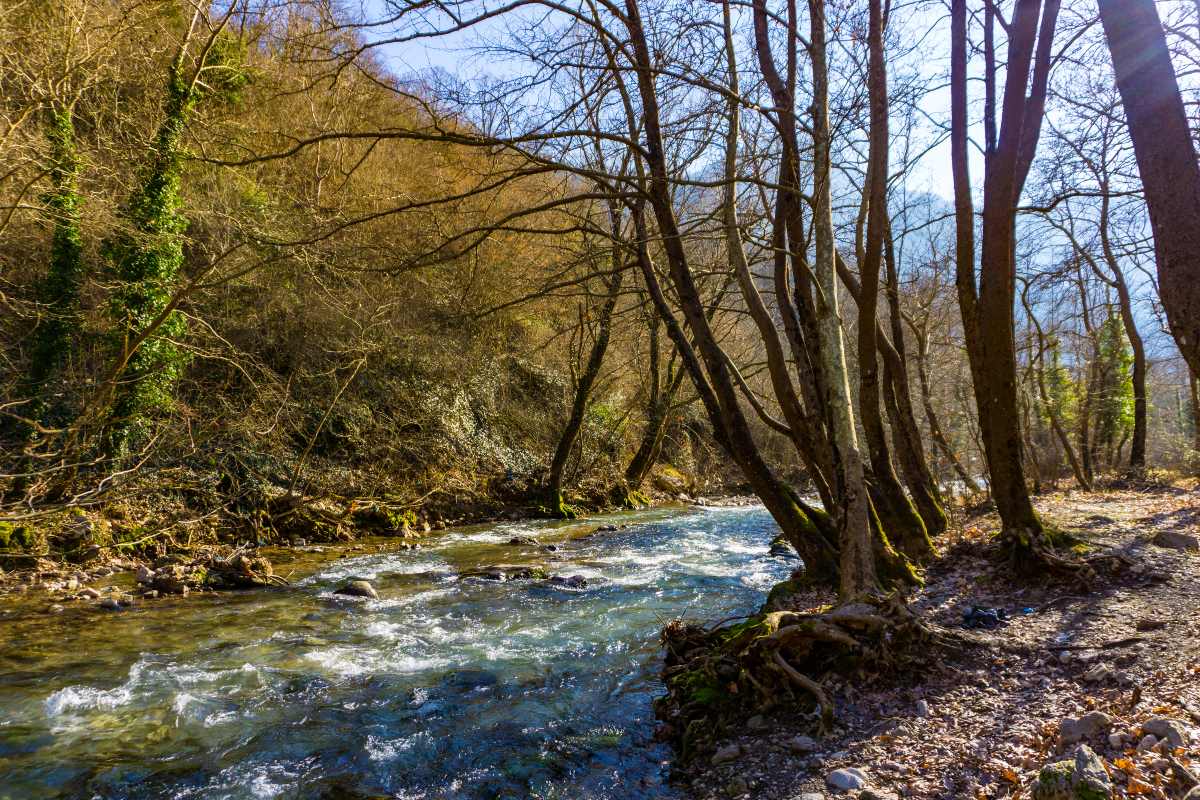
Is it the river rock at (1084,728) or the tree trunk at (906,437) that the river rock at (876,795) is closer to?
the river rock at (1084,728)

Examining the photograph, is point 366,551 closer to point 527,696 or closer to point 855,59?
point 527,696

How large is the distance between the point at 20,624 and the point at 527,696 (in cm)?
545

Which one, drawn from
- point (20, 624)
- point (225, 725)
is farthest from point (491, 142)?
point (20, 624)

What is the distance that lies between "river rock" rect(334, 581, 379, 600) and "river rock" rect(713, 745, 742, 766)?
5632 millimetres

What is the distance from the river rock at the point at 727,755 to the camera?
3699 mm

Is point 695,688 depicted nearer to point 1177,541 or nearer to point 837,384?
point 837,384

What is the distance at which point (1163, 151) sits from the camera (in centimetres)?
368

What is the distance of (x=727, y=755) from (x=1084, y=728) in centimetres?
170

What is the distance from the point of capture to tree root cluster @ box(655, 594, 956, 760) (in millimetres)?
4051

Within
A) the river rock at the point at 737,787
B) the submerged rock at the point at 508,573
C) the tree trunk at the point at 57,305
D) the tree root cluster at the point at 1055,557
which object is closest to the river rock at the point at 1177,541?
the tree root cluster at the point at 1055,557

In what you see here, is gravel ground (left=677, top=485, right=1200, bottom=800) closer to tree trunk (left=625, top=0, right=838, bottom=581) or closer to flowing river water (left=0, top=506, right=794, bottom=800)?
flowing river water (left=0, top=506, right=794, bottom=800)

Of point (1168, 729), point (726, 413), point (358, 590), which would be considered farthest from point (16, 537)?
point (1168, 729)

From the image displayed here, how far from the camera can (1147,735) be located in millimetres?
2797

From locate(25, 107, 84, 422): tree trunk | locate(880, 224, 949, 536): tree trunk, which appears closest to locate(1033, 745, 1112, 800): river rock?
locate(880, 224, 949, 536): tree trunk
